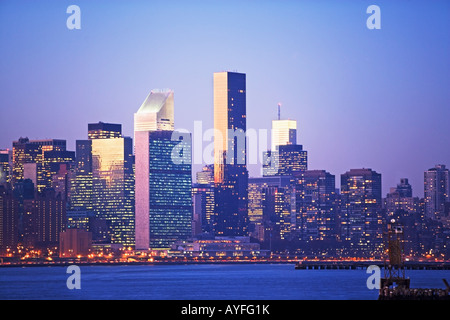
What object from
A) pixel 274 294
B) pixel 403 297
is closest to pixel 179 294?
pixel 274 294

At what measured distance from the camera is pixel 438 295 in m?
50.8

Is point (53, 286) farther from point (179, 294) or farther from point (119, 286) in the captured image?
point (179, 294)

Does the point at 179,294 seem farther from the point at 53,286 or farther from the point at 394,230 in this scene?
the point at 394,230

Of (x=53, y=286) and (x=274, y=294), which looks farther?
(x=53, y=286)
